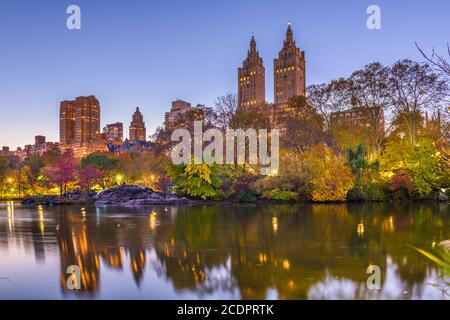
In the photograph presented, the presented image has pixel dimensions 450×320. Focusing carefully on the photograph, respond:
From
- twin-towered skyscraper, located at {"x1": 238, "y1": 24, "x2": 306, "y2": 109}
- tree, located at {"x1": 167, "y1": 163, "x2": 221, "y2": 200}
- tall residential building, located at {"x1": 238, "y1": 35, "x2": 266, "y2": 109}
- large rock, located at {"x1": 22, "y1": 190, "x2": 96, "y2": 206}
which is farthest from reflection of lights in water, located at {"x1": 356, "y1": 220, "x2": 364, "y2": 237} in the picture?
tall residential building, located at {"x1": 238, "y1": 35, "x2": 266, "y2": 109}

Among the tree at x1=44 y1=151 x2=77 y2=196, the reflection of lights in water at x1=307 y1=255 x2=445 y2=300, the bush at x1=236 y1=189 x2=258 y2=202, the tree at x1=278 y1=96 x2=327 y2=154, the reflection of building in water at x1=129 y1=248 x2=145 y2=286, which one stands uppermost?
the tree at x1=278 y1=96 x2=327 y2=154

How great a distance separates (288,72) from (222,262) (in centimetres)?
12816

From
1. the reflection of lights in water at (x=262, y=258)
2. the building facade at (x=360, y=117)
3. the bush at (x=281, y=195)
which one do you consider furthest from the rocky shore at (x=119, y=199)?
the reflection of lights in water at (x=262, y=258)

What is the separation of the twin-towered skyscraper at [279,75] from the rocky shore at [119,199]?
96224mm

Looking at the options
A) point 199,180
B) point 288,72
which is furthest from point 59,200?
point 288,72

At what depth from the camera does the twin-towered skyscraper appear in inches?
5162

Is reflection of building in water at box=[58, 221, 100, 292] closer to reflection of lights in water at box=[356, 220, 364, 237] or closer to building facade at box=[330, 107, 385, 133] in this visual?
reflection of lights in water at box=[356, 220, 364, 237]

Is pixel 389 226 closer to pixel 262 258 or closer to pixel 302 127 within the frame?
pixel 262 258

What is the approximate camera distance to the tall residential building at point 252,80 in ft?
448

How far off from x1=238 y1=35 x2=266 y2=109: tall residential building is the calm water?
404 ft

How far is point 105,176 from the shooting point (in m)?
52.8

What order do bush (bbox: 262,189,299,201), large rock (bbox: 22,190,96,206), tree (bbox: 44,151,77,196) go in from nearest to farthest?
bush (bbox: 262,189,299,201) < large rock (bbox: 22,190,96,206) < tree (bbox: 44,151,77,196)

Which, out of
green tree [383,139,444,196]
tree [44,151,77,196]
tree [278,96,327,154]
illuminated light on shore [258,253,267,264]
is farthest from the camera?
tree [44,151,77,196]
